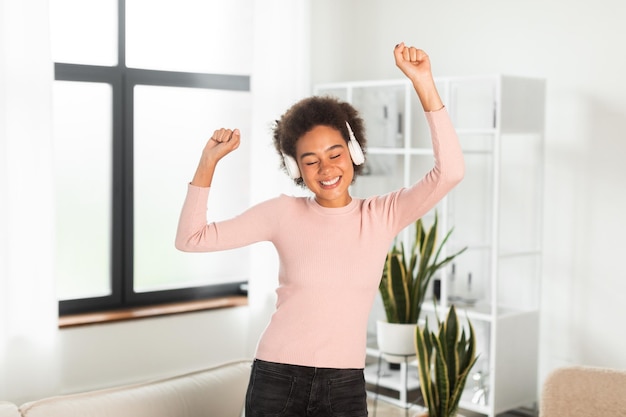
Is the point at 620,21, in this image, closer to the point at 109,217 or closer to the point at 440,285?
the point at 440,285

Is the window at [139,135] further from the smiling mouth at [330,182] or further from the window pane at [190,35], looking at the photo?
the smiling mouth at [330,182]

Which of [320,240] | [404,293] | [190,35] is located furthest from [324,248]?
[190,35]

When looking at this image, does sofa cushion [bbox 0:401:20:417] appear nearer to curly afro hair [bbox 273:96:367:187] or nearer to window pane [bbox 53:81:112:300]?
curly afro hair [bbox 273:96:367:187]

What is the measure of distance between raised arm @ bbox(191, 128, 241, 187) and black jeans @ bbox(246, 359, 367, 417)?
1.42 feet

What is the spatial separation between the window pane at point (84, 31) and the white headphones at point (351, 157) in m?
2.07

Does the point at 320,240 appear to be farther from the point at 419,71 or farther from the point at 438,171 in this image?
the point at 419,71

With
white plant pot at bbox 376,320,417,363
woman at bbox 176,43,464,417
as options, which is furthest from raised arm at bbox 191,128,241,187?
white plant pot at bbox 376,320,417,363

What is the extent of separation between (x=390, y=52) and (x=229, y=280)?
146 centimetres

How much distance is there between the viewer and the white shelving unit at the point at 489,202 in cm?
373

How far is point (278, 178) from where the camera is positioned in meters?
4.28

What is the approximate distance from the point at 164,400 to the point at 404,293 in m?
1.42

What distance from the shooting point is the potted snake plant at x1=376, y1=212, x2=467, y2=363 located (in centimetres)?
357

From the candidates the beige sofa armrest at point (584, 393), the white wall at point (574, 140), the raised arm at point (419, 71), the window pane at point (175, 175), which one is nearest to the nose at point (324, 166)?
the raised arm at point (419, 71)

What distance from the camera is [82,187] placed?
152 inches
